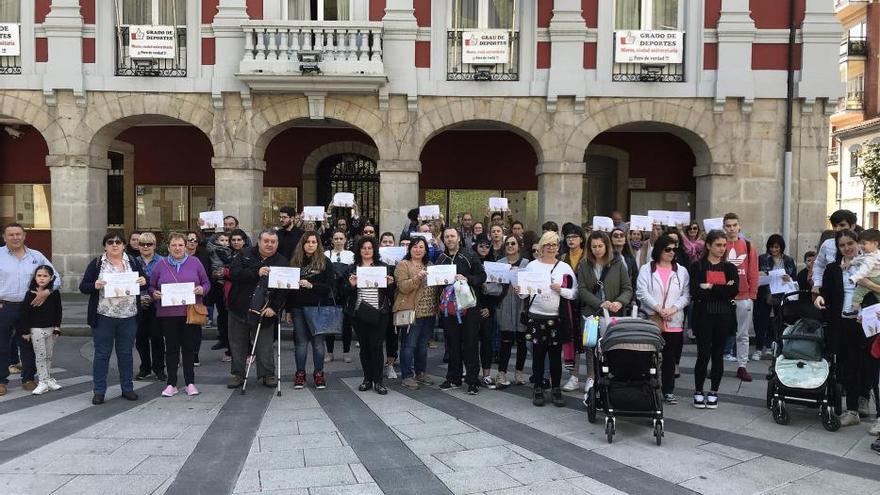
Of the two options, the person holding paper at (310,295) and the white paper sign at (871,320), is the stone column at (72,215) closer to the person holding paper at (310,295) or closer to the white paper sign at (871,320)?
the person holding paper at (310,295)

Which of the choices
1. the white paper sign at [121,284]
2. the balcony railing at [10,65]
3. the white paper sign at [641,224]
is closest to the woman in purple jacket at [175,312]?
the white paper sign at [121,284]

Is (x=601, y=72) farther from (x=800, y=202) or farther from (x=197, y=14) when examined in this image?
(x=197, y=14)

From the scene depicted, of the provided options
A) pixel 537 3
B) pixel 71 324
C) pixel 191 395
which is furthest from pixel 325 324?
pixel 537 3

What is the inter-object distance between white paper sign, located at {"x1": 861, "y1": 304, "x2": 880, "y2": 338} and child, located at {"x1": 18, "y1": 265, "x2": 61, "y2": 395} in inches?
332

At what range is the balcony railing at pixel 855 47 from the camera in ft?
122

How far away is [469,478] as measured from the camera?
15.7 feet

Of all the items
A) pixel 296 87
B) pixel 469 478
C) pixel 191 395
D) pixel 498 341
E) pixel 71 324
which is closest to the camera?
pixel 469 478

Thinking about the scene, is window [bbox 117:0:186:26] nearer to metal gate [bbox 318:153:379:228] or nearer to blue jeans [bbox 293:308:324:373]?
metal gate [bbox 318:153:379:228]

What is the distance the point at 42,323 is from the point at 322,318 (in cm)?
322

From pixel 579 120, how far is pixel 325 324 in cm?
834

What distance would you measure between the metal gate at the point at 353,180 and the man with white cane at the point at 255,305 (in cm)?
979

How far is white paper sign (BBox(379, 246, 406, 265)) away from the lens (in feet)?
26.5

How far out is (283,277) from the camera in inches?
279

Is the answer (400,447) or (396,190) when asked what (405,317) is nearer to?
(400,447)
